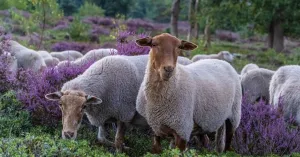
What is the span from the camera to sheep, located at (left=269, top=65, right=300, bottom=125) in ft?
29.1

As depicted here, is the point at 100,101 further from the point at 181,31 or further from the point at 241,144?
the point at 181,31

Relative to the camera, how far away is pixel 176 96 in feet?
19.4

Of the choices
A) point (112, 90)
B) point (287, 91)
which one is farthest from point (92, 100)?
point (287, 91)

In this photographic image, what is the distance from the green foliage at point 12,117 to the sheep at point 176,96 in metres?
1.93

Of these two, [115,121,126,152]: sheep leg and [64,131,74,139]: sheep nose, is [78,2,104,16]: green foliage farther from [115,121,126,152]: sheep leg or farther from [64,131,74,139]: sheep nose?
[64,131,74,139]: sheep nose

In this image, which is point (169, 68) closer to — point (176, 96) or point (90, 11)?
point (176, 96)

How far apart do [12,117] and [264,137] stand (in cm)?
379

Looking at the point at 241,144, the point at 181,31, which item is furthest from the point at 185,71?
the point at 181,31

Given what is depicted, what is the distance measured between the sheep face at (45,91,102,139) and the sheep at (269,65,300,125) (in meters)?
4.08

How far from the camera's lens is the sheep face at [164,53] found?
546 centimetres

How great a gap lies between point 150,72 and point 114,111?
1.26 metres

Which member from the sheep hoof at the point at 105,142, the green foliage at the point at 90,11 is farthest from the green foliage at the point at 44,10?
the green foliage at the point at 90,11

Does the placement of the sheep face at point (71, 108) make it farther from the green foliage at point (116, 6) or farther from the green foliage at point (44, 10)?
the green foliage at point (116, 6)

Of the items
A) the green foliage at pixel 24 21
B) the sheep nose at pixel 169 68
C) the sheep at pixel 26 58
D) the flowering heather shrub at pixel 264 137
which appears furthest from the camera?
the green foliage at pixel 24 21
